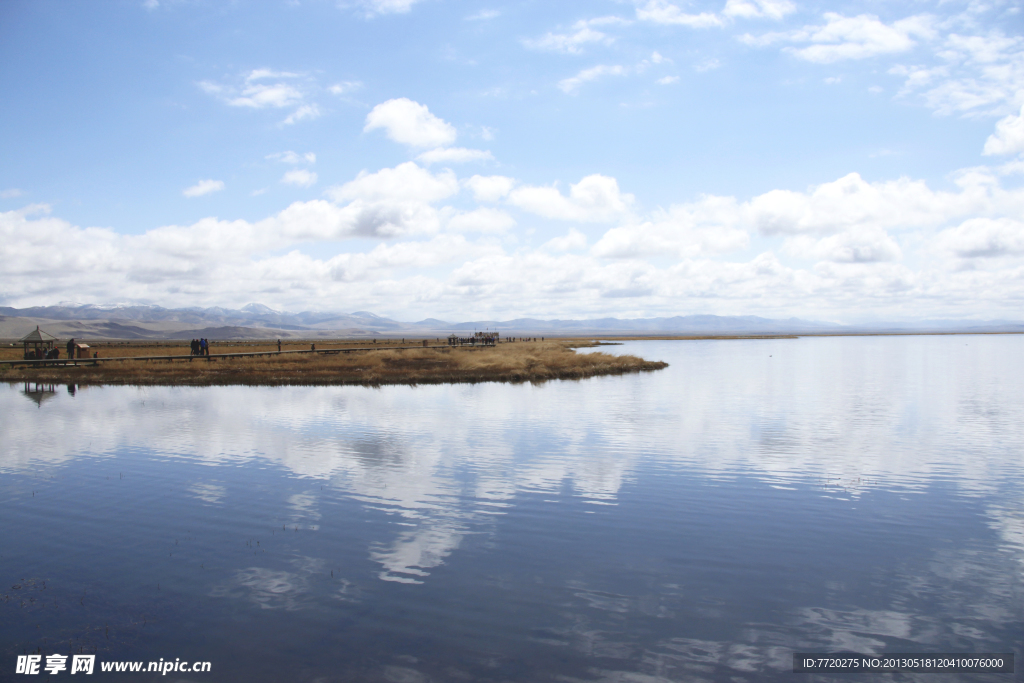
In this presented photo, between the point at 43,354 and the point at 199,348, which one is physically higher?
the point at 199,348

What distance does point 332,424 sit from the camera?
29672 mm

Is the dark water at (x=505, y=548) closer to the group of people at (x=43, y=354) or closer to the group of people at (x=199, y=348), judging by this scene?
the group of people at (x=43, y=354)

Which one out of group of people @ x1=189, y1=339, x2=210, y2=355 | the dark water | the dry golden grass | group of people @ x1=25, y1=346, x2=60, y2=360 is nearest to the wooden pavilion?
group of people @ x1=25, y1=346, x2=60, y2=360

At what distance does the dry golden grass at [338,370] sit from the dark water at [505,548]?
2326 centimetres

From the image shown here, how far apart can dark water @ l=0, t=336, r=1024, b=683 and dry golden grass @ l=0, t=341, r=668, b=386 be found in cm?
2326

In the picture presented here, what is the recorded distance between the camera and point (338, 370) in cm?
5938

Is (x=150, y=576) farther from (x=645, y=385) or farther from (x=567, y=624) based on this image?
(x=645, y=385)

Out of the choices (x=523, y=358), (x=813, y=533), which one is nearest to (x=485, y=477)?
(x=813, y=533)

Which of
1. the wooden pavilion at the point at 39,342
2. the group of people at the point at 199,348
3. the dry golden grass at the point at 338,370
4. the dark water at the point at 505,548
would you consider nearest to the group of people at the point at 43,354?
the wooden pavilion at the point at 39,342

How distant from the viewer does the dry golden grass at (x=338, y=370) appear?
50.6m

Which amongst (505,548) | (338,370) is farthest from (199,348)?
(505,548)

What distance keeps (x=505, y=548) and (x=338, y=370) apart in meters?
49.3

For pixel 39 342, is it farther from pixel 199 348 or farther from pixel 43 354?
pixel 199 348

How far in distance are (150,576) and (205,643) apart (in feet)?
10.2
